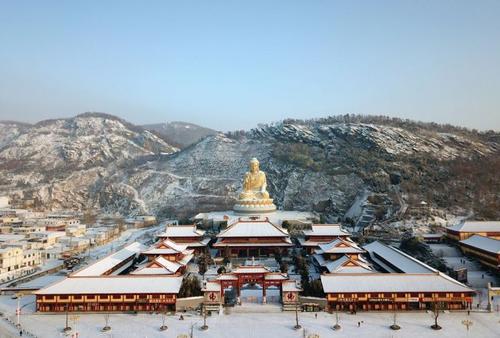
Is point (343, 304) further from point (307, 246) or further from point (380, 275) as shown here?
point (307, 246)

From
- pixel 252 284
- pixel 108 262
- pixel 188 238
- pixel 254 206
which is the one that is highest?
pixel 254 206

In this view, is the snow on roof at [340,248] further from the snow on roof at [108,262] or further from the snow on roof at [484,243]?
the snow on roof at [108,262]

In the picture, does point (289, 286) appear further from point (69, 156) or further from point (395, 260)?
point (69, 156)

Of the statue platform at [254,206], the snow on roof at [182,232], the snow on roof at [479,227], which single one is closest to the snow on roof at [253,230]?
the snow on roof at [182,232]

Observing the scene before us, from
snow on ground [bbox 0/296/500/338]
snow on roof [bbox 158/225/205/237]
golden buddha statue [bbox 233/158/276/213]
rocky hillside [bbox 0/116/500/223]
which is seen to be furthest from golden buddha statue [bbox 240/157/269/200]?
snow on ground [bbox 0/296/500/338]

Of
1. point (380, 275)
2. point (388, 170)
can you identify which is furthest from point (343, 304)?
point (388, 170)

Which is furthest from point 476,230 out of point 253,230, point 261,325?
point 261,325
